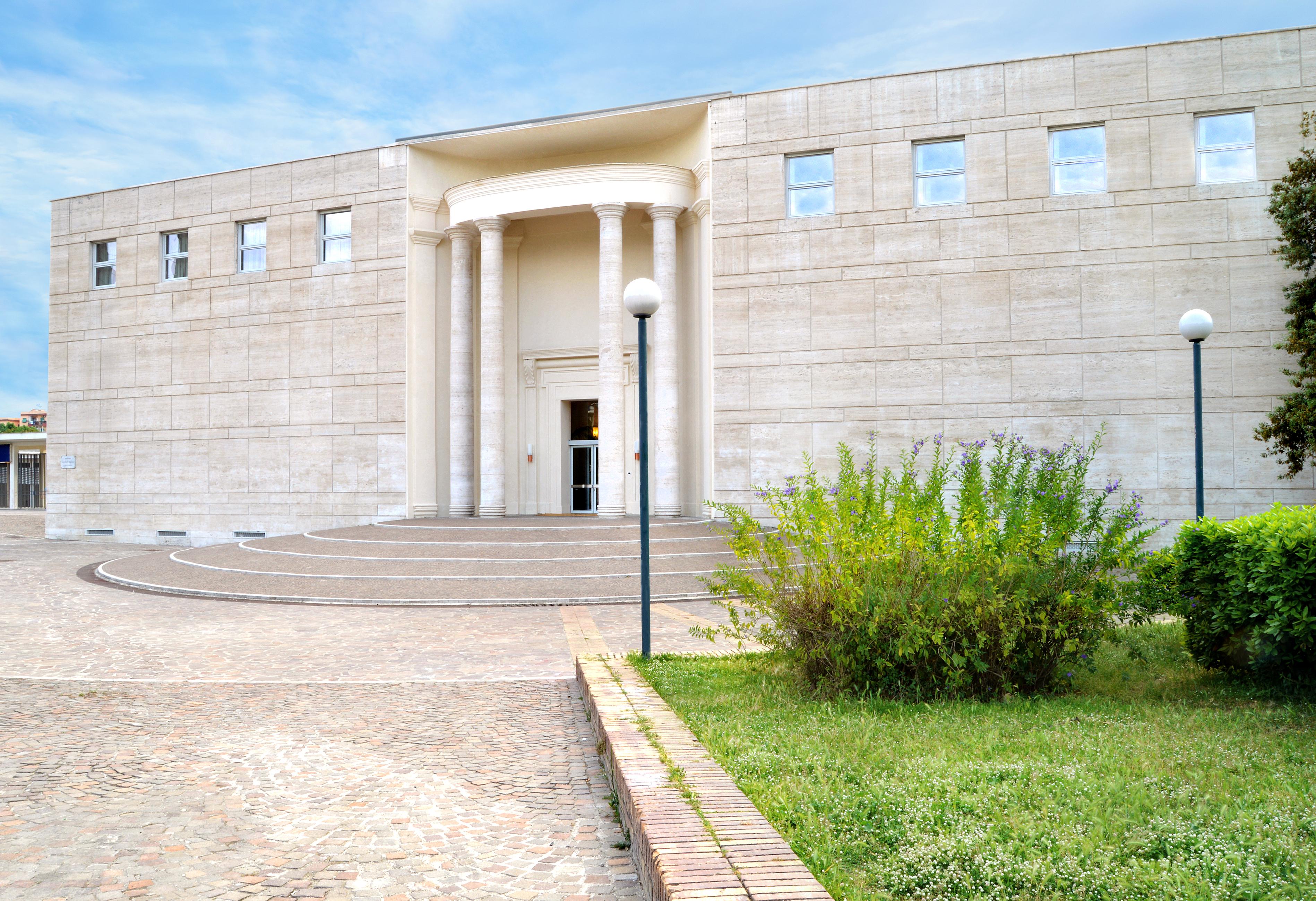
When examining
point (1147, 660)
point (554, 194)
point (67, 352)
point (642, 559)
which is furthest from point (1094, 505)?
point (67, 352)

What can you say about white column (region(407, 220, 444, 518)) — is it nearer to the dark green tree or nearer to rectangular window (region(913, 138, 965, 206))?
rectangular window (region(913, 138, 965, 206))

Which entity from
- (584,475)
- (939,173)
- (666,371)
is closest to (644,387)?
(666,371)

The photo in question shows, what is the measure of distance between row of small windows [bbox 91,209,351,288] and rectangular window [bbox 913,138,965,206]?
1426 centimetres

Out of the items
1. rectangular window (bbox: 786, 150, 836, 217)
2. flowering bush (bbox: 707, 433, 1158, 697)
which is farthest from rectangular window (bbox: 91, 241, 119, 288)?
flowering bush (bbox: 707, 433, 1158, 697)

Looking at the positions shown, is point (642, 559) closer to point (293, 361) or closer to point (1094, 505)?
point (1094, 505)

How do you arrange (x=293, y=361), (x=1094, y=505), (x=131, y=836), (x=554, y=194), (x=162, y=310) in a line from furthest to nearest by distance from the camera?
(x=162, y=310) < (x=293, y=361) < (x=554, y=194) < (x=1094, y=505) < (x=131, y=836)

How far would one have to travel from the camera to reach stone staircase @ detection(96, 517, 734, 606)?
14938mm

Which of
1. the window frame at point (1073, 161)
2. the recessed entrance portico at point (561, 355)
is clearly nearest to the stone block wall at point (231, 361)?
the recessed entrance portico at point (561, 355)

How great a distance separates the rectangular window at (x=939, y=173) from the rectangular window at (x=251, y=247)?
1730 centimetres

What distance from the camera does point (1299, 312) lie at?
709 inches

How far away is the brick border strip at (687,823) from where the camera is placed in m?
3.19

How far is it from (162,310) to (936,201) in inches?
829

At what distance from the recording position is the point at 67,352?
93.9ft

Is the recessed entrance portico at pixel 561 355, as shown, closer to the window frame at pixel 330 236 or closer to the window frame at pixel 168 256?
the window frame at pixel 330 236
